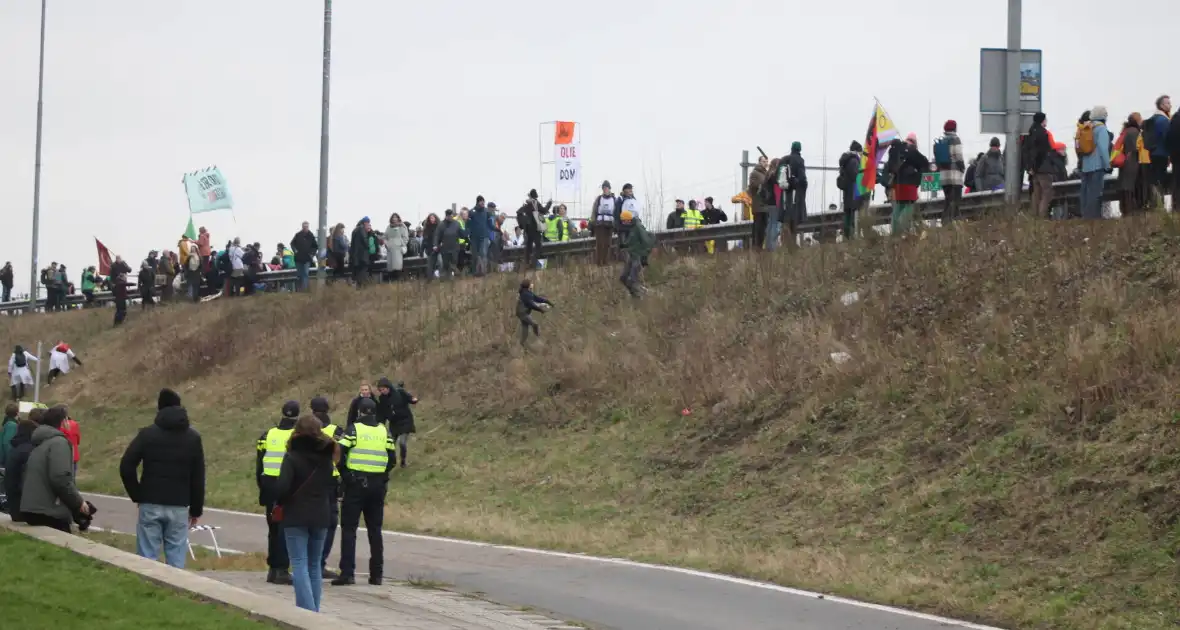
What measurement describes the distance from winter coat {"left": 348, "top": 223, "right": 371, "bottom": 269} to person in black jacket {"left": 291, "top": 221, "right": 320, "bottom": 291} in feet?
4.27

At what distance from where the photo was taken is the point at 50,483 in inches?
594

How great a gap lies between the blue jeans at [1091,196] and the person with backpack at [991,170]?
14.5 feet

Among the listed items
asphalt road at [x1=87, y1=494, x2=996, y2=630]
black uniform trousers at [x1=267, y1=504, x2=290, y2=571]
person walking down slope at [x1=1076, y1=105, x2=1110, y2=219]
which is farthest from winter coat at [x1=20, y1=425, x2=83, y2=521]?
person walking down slope at [x1=1076, y1=105, x2=1110, y2=219]

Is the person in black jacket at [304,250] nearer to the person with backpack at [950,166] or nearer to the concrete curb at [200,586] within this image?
the person with backpack at [950,166]

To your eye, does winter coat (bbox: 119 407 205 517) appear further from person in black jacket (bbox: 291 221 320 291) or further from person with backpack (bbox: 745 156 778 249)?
person in black jacket (bbox: 291 221 320 291)

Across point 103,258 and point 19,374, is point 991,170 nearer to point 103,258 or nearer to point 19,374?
point 19,374

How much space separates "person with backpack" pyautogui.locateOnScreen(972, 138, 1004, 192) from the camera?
1167 inches

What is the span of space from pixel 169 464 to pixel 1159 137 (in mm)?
15129

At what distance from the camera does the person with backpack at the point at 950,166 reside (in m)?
27.2

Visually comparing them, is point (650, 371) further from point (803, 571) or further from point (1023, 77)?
point (803, 571)

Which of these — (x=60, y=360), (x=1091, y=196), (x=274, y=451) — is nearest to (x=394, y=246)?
(x=60, y=360)

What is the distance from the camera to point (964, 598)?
49.3 ft

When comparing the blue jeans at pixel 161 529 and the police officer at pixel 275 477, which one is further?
the police officer at pixel 275 477

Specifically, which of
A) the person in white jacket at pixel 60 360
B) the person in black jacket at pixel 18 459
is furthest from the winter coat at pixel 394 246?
the person in black jacket at pixel 18 459
